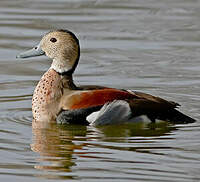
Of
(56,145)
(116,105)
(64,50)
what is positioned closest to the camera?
(56,145)

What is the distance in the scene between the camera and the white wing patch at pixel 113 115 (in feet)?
37.6

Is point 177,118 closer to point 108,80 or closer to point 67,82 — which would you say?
point 67,82

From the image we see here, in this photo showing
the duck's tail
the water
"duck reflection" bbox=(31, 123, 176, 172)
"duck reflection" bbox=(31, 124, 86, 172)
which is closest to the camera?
the water

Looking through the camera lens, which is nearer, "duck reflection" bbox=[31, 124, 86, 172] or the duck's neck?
"duck reflection" bbox=[31, 124, 86, 172]

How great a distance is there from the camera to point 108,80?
14117mm

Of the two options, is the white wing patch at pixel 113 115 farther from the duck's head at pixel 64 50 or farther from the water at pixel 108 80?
the duck's head at pixel 64 50

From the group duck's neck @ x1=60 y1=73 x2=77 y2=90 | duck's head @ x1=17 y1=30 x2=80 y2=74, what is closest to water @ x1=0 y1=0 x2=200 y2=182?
duck's neck @ x1=60 y1=73 x2=77 y2=90

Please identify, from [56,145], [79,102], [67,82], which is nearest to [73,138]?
[56,145]

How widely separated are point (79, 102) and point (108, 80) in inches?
110

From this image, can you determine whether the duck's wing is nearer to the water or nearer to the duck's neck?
the water

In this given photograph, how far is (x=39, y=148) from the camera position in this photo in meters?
10.5

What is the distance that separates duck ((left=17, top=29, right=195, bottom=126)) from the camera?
37.5 feet

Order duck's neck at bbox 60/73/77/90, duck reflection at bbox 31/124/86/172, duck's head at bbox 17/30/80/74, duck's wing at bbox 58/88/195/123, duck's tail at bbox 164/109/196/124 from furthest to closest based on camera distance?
duck's head at bbox 17/30/80/74
duck's neck at bbox 60/73/77/90
duck's tail at bbox 164/109/196/124
duck's wing at bbox 58/88/195/123
duck reflection at bbox 31/124/86/172

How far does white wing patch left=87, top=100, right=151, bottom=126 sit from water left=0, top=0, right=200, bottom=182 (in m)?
0.10
